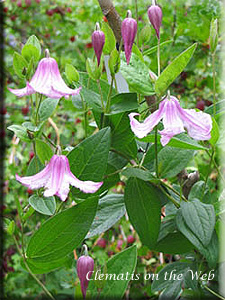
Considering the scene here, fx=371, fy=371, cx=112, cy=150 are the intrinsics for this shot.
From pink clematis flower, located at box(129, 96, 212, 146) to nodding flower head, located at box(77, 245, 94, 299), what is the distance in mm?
137

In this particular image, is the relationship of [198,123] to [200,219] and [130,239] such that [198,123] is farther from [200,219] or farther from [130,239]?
[130,239]

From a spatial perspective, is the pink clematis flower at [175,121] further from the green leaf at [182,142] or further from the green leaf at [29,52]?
the green leaf at [29,52]

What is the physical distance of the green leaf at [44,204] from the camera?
40cm

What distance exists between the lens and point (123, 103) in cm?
40

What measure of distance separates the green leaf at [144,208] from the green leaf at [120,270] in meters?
0.05

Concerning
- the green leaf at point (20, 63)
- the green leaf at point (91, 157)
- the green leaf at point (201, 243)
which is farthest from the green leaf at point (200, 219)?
the green leaf at point (20, 63)

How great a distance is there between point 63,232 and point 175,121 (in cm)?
15

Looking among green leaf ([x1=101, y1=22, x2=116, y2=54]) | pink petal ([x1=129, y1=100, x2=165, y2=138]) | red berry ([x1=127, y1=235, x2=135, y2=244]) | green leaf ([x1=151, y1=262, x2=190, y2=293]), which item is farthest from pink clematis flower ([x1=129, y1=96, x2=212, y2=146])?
red berry ([x1=127, y1=235, x2=135, y2=244])

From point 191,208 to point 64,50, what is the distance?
1239 millimetres

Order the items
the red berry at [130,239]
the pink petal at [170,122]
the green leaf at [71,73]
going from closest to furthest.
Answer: the pink petal at [170,122], the green leaf at [71,73], the red berry at [130,239]

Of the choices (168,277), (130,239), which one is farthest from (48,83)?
(130,239)

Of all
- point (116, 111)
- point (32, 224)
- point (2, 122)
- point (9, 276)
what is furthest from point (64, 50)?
point (116, 111)

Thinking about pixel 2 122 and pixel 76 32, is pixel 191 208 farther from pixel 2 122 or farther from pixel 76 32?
pixel 76 32

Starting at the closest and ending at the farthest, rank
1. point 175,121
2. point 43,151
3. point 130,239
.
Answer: point 175,121
point 43,151
point 130,239
